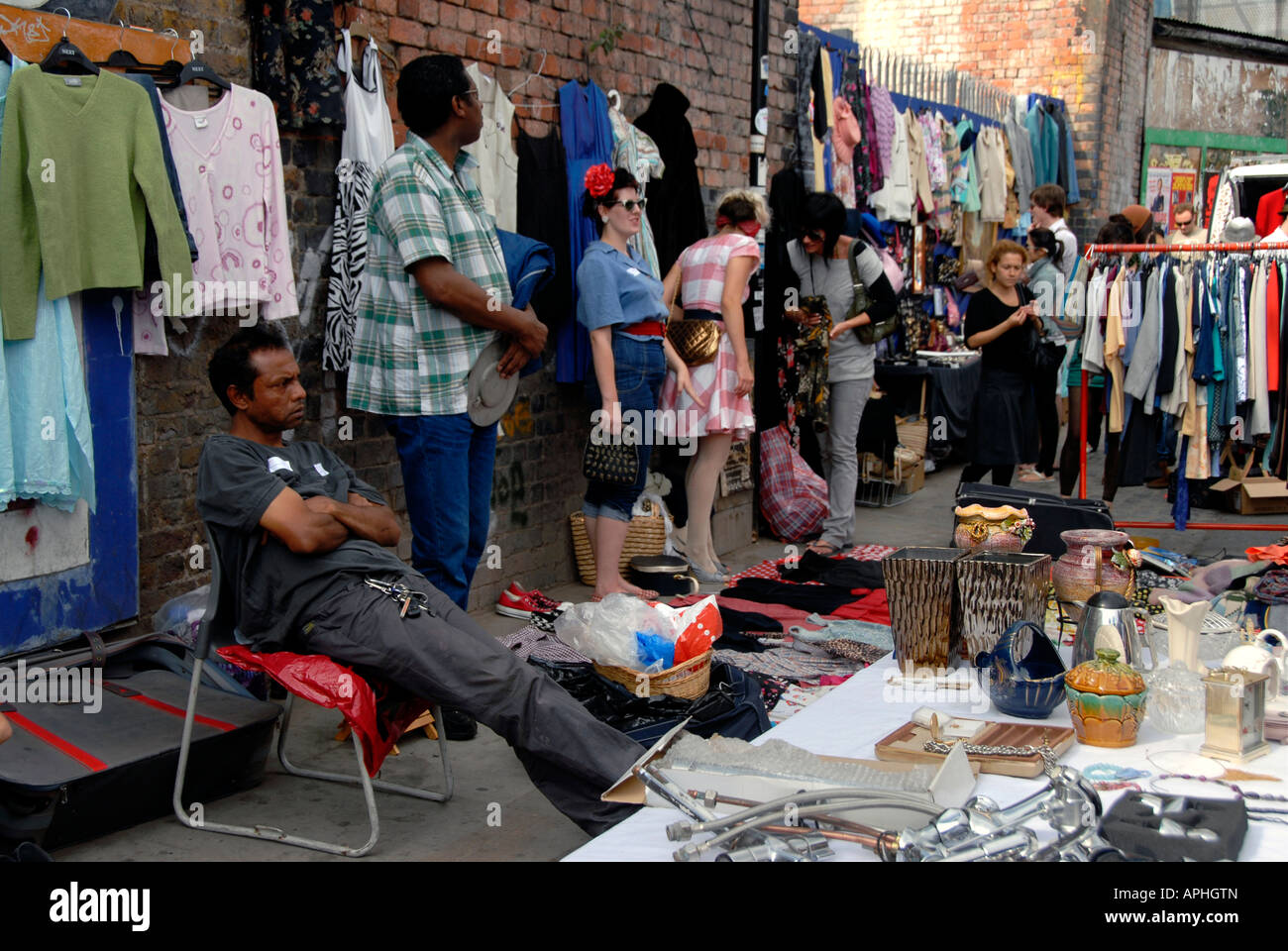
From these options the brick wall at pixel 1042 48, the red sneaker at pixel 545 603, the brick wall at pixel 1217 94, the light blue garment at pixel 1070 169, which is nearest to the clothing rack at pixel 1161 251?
the red sneaker at pixel 545 603

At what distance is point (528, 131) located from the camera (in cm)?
590

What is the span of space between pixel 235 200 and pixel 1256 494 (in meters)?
6.61

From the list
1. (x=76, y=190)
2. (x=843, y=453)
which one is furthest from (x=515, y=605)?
(x=76, y=190)

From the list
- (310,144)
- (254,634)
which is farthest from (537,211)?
(254,634)

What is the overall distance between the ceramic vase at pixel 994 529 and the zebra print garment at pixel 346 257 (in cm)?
244

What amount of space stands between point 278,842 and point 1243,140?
1938cm

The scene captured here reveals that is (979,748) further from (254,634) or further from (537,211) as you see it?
(537,211)

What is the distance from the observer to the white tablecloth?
1999 mm

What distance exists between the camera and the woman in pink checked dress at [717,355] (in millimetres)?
6258

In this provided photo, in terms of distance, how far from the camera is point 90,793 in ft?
10.5

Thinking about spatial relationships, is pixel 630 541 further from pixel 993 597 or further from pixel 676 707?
pixel 993 597

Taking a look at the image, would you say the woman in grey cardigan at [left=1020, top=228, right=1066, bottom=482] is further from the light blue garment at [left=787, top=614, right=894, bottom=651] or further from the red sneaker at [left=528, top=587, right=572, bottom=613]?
the red sneaker at [left=528, top=587, right=572, bottom=613]

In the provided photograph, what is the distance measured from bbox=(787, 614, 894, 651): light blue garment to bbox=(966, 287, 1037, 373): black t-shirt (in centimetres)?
226

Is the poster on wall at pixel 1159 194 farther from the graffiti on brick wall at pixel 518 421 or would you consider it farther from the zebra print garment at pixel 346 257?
the zebra print garment at pixel 346 257
